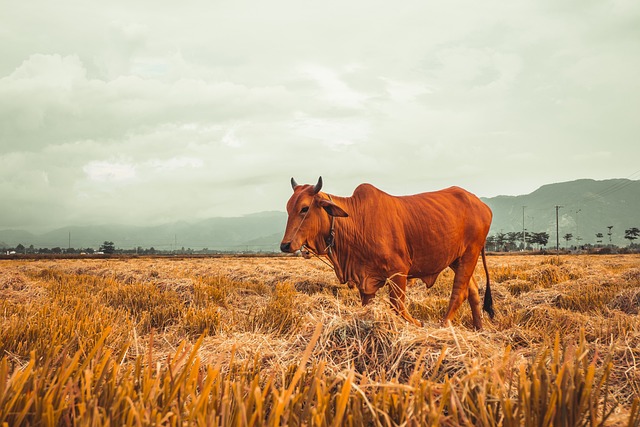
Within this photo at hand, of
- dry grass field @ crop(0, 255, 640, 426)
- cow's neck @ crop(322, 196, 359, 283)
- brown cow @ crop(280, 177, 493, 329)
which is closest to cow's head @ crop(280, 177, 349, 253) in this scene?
brown cow @ crop(280, 177, 493, 329)

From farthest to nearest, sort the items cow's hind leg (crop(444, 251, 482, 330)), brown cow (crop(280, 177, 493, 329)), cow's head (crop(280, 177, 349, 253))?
cow's hind leg (crop(444, 251, 482, 330)) → brown cow (crop(280, 177, 493, 329)) → cow's head (crop(280, 177, 349, 253))

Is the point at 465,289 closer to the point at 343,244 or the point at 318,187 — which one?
the point at 343,244

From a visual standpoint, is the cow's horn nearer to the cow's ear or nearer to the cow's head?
the cow's head

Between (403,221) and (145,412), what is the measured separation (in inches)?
195

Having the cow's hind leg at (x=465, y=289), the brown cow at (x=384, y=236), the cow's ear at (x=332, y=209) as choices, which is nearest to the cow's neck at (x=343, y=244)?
the brown cow at (x=384, y=236)

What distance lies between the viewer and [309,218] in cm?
557

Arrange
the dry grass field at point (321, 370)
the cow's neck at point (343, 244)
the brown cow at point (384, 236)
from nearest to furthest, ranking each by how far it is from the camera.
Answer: the dry grass field at point (321, 370) < the brown cow at point (384, 236) < the cow's neck at point (343, 244)

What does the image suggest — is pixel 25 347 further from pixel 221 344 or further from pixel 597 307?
pixel 597 307

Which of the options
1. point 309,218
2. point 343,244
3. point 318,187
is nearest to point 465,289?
point 343,244

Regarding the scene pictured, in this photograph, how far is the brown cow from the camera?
5551 mm

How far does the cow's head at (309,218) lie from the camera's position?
5.45 meters

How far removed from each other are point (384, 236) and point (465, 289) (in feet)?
5.07

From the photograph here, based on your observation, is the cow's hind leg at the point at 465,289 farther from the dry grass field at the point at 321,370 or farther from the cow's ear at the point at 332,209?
the cow's ear at the point at 332,209

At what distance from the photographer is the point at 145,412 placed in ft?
4.56
